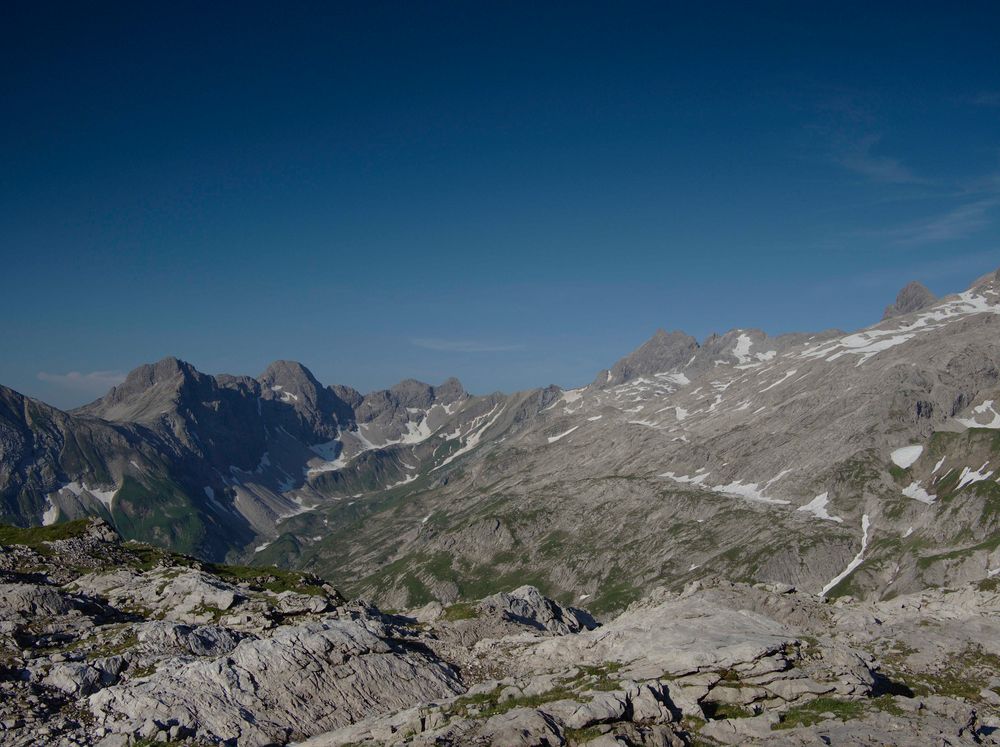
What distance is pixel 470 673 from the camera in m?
44.5

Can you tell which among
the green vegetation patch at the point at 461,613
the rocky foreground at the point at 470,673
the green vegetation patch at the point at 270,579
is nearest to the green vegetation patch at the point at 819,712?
the rocky foreground at the point at 470,673

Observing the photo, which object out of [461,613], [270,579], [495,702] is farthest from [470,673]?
[270,579]

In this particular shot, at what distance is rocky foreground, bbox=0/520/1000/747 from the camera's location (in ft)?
96.1

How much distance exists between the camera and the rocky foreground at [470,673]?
96.1 feet

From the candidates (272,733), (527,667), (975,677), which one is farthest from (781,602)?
(272,733)

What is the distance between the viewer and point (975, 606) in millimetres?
54875

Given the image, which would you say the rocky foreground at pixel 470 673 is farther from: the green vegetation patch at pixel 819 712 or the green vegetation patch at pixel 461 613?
the green vegetation patch at pixel 461 613

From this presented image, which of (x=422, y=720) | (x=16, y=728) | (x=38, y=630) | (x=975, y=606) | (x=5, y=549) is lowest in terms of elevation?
(x=975, y=606)

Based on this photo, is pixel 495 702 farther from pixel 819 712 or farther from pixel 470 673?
pixel 819 712

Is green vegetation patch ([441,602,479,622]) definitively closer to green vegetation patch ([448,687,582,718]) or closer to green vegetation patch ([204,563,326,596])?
green vegetation patch ([204,563,326,596])

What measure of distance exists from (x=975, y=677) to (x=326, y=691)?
3874 centimetres

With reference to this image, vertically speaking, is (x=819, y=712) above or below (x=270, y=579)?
below

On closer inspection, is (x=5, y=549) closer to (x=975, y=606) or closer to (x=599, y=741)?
(x=599, y=741)

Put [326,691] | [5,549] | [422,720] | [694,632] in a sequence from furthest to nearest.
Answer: [5,549] → [694,632] → [326,691] → [422,720]
